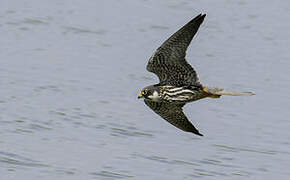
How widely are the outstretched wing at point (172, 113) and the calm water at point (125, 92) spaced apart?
3.72 feet

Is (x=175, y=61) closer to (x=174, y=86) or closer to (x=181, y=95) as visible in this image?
(x=174, y=86)

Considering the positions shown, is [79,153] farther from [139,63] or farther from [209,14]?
[209,14]

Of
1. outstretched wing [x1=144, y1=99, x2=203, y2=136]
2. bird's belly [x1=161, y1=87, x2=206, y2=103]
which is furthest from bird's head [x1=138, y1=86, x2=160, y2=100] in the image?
outstretched wing [x1=144, y1=99, x2=203, y2=136]

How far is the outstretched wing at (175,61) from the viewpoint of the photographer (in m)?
15.3

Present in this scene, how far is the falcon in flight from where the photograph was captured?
1557 centimetres

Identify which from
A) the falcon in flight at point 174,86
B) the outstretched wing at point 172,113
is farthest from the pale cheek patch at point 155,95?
the outstretched wing at point 172,113

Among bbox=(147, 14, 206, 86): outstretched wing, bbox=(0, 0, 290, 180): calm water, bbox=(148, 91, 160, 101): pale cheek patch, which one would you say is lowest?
bbox=(0, 0, 290, 180): calm water

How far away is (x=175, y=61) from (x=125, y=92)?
4.96m

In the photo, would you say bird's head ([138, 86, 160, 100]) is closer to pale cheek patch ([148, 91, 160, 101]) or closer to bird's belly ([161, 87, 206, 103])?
pale cheek patch ([148, 91, 160, 101])

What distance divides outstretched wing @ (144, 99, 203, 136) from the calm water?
3.72 feet

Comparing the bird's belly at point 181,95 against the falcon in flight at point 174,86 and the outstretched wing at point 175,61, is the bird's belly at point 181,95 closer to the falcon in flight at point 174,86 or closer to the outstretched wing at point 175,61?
the falcon in flight at point 174,86

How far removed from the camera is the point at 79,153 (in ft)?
57.7

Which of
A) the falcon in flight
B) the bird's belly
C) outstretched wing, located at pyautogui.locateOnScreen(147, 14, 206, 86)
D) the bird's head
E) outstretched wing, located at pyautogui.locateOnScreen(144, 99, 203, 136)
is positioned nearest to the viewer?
outstretched wing, located at pyautogui.locateOnScreen(147, 14, 206, 86)

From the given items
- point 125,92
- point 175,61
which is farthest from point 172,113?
point 125,92
